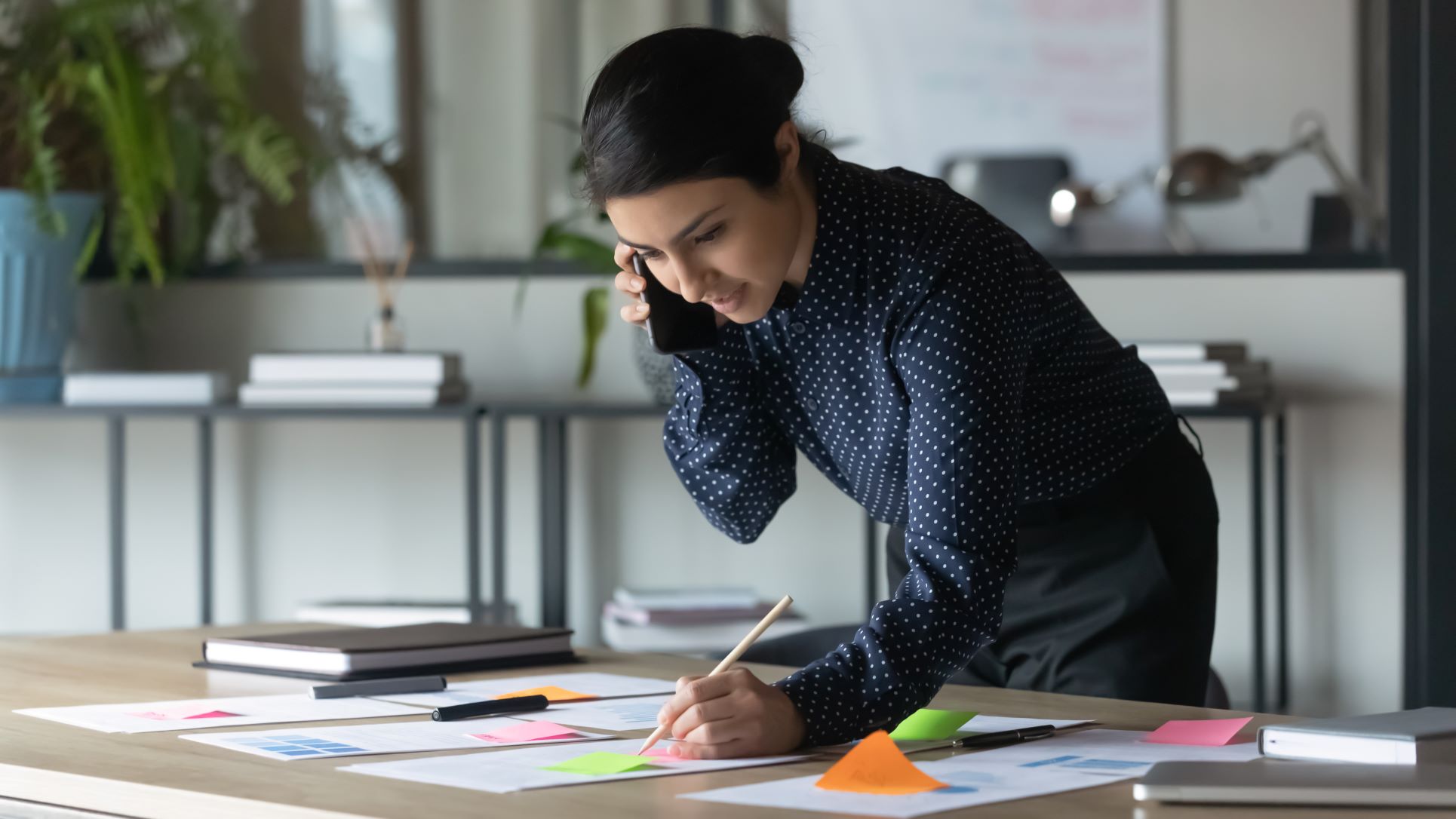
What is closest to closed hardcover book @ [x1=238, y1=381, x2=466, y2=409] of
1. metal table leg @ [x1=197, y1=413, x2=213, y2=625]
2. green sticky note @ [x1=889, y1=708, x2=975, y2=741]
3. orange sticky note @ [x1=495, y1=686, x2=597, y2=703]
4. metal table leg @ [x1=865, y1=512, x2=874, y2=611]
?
metal table leg @ [x1=197, y1=413, x2=213, y2=625]

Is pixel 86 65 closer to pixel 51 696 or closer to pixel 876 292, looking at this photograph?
pixel 51 696

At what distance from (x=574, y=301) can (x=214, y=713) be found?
77.0 inches

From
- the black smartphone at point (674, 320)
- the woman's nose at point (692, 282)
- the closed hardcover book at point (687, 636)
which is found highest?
the woman's nose at point (692, 282)

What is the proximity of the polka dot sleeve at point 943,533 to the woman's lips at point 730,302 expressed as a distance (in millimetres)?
148

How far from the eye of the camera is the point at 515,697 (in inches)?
51.1

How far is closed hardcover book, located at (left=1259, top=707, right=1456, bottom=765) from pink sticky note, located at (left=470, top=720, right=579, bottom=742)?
0.48 m

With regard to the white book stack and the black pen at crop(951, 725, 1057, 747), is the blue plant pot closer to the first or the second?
the white book stack

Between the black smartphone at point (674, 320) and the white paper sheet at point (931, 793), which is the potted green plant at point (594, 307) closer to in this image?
the black smartphone at point (674, 320)

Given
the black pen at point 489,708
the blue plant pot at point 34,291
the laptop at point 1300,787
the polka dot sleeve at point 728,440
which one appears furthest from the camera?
the blue plant pot at point 34,291

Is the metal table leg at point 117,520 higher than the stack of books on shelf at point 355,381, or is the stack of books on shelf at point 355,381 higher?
the stack of books on shelf at point 355,381

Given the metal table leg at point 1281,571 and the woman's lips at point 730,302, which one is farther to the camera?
the metal table leg at point 1281,571

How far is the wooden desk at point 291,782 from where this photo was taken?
0.92m

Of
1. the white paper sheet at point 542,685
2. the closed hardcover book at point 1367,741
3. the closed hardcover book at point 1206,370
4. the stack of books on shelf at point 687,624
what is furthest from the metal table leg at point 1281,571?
the closed hardcover book at point 1367,741

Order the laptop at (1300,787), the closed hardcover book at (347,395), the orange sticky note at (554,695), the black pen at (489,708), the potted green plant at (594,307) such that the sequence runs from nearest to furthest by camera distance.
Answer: the laptop at (1300,787), the black pen at (489,708), the orange sticky note at (554,695), the potted green plant at (594,307), the closed hardcover book at (347,395)
